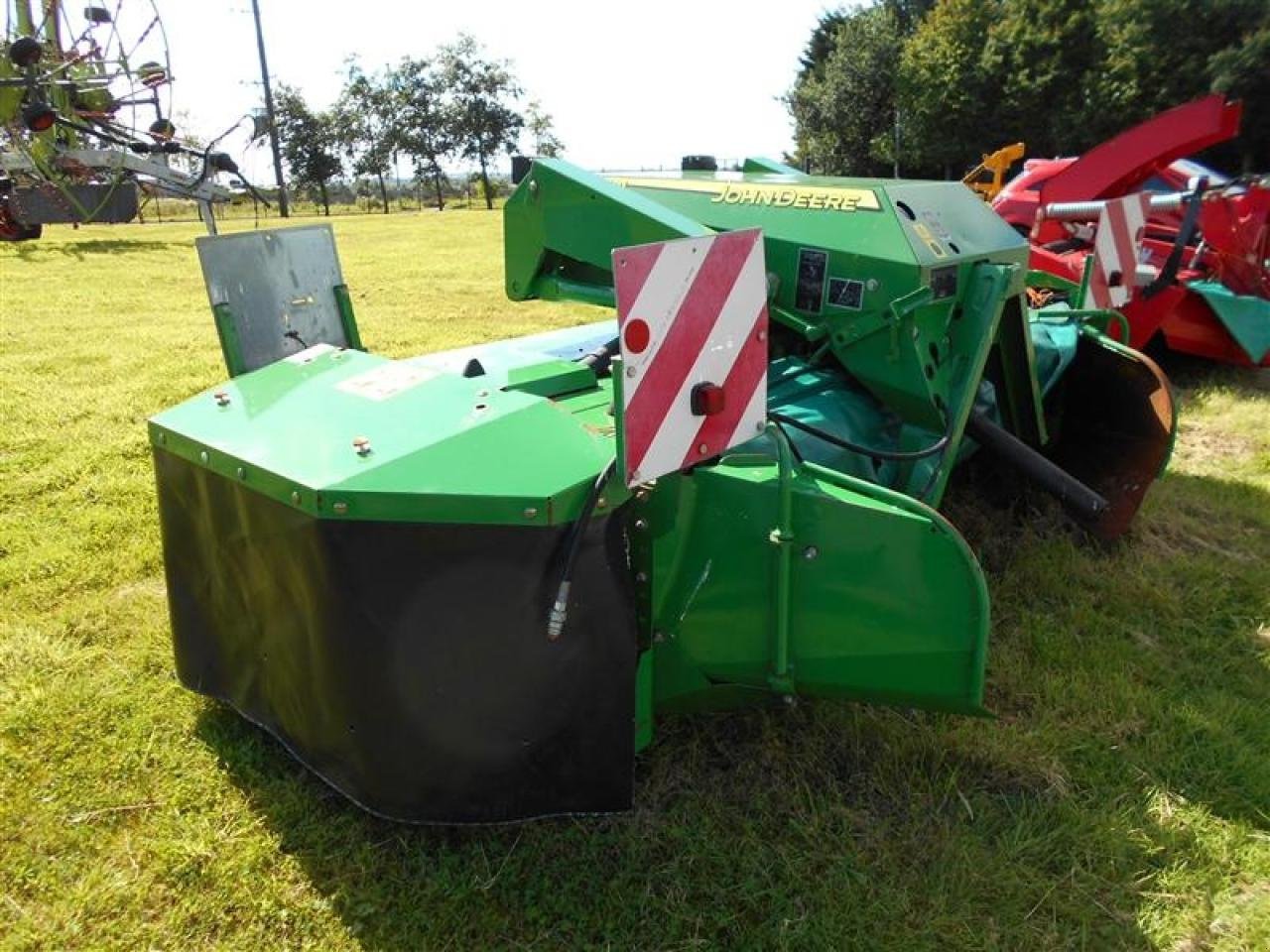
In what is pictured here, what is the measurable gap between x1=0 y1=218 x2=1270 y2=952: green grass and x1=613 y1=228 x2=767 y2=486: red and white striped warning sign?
52cm

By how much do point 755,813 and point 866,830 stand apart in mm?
239

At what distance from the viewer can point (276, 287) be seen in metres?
2.86

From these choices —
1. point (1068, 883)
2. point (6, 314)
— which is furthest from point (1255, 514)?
point (6, 314)

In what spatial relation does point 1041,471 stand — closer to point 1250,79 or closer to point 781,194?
point 781,194

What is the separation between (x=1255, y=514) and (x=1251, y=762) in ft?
6.24

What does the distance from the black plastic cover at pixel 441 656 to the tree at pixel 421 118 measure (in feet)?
139

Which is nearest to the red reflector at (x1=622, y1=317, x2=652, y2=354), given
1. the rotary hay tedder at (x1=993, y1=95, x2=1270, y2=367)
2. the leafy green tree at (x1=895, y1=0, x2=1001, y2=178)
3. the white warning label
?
the white warning label

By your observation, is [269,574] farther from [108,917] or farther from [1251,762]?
[1251,762]

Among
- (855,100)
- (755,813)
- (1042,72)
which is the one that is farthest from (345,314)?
(855,100)

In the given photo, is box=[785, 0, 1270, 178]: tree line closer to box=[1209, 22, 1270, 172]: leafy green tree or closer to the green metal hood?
box=[1209, 22, 1270, 172]: leafy green tree

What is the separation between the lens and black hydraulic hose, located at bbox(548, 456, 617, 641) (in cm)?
180

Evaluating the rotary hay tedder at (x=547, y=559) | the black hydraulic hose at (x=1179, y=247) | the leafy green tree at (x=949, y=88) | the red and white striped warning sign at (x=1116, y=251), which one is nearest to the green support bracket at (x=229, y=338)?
the rotary hay tedder at (x=547, y=559)

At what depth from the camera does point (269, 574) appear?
79.4 inches

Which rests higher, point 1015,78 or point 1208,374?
point 1015,78
